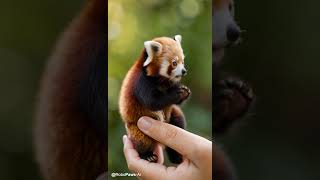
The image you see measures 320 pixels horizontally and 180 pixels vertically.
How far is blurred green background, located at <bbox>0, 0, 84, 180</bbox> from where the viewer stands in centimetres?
166

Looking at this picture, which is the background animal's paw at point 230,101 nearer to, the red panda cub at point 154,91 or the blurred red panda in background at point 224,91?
the blurred red panda in background at point 224,91

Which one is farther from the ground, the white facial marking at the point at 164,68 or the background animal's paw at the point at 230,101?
the white facial marking at the point at 164,68

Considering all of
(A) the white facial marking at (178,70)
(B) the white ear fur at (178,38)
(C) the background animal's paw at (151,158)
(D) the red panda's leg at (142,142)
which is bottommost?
(C) the background animal's paw at (151,158)

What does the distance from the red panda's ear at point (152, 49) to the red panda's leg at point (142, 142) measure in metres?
0.24

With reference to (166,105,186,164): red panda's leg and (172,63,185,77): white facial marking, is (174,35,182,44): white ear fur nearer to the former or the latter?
(172,63,185,77): white facial marking

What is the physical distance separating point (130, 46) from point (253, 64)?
45 cm

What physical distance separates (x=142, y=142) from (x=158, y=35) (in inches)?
15.0

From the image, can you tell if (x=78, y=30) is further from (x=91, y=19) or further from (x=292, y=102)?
(x=292, y=102)

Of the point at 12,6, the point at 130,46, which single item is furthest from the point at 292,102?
the point at 12,6

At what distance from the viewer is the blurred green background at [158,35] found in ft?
5.18

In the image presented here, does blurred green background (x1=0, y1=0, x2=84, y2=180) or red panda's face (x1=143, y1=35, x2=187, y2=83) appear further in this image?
blurred green background (x1=0, y1=0, x2=84, y2=180)

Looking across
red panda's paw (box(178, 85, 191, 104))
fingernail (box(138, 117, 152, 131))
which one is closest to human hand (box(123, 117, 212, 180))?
fingernail (box(138, 117, 152, 131))

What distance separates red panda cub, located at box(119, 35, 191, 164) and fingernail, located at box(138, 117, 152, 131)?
15 mm

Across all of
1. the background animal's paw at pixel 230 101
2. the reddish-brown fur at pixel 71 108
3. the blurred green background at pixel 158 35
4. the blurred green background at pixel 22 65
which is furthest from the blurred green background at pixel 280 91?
the blurred green background at pixel 22 65
